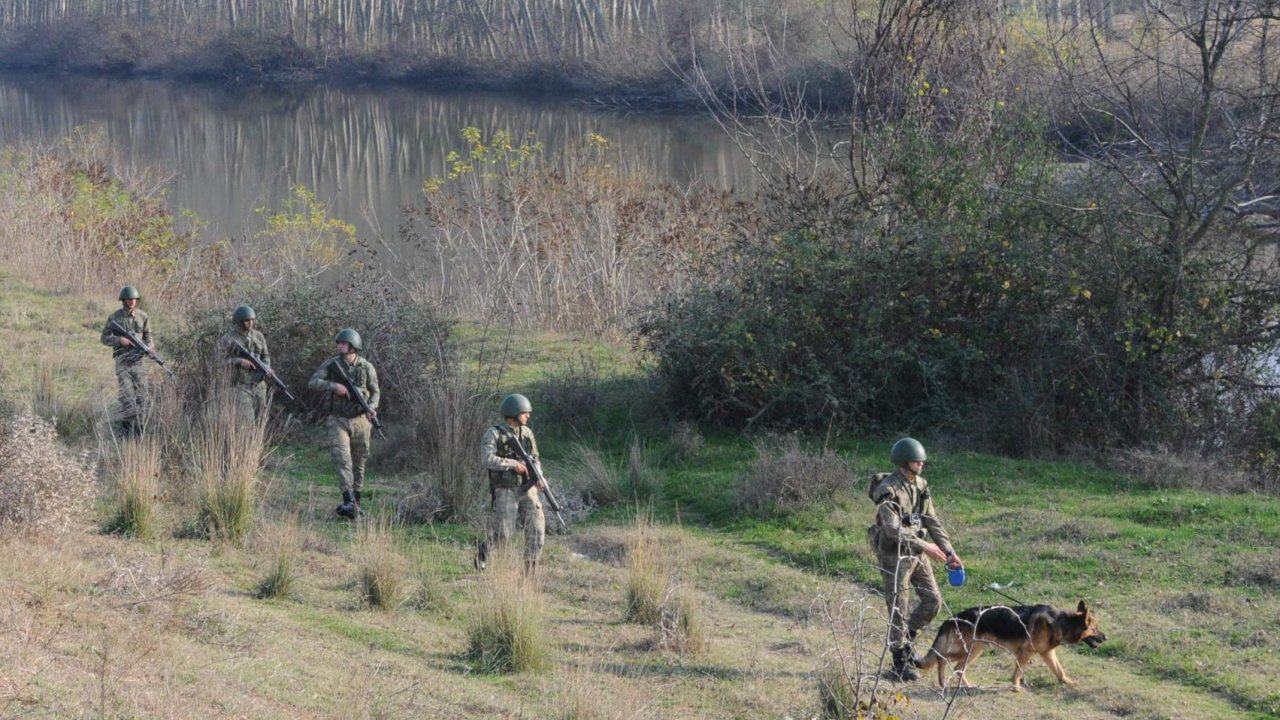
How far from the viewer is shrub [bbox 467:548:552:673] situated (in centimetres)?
807

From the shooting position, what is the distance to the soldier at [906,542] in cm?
810

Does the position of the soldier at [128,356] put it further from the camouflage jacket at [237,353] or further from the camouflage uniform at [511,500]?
the camouflage uniform at [511,500]

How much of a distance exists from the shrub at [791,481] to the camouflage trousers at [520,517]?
9.27 ft

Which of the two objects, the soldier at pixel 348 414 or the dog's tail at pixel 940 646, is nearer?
the dog's tail at pixel 940 646

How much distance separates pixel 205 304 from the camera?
1955cm

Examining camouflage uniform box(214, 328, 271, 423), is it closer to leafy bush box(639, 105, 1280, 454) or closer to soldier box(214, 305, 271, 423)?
soldier box(214, 305, 271, 423)

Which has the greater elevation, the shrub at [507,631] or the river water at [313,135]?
the river water at [313,135]

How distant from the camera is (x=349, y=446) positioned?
12305 millimetres

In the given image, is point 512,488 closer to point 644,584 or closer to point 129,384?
point 644,584

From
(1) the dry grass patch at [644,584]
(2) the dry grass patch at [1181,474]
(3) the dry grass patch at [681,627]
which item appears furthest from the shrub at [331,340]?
(2) the dry grass patch at [1181,474]

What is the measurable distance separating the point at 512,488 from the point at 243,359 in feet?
15.3

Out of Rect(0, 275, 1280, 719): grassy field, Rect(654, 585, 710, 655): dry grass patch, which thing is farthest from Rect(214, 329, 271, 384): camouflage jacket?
Rect(654, 585, 710, 655): dry grass patch

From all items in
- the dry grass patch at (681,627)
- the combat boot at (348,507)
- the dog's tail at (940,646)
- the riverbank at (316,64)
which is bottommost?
the combat boot at (348,507)

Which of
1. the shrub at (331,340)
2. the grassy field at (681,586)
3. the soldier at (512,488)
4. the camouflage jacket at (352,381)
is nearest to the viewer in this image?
the grassy field at (681,586)
